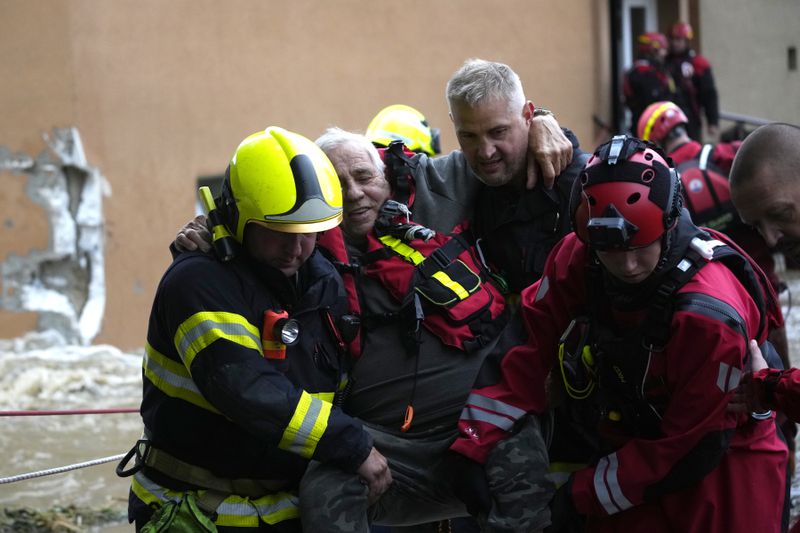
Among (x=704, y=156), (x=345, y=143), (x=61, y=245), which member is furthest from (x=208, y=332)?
(x=61, y=245)

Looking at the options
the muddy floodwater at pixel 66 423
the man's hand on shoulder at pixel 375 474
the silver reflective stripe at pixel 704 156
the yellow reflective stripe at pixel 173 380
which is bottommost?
the muddy floodwater at pixel 66 423

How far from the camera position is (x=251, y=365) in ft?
9.75

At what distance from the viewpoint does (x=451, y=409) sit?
3.42 metres

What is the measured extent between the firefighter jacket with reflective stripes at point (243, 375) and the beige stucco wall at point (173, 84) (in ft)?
19.2

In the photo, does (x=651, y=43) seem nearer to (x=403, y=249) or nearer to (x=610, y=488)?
(x=403, y=249)

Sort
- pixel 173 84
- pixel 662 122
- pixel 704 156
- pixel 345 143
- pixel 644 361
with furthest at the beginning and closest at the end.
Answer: pixel 173 84 → pixel 662 122 → pixel 704 156 → pixel 345 143 → pixel 644 361

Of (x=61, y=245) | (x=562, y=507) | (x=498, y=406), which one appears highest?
(x=498, y=406)

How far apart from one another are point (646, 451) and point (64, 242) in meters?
6.72

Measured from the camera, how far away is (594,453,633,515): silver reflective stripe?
3.02 meters

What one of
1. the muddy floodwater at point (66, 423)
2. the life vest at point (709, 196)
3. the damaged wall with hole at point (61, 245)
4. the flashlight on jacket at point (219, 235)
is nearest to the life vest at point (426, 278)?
the flashlight on jacket at point (219, 235)

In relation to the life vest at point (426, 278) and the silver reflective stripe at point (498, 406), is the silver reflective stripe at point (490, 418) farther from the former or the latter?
the life vest at point (426, 278)

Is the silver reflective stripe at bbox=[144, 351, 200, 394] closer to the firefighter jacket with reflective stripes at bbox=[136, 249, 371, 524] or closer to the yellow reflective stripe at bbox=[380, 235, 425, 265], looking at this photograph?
the firefighter jacket with reflective stripes at bbox=[136, 249, 371, 524]

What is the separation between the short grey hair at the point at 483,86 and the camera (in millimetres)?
3520

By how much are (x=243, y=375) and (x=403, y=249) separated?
81cm
